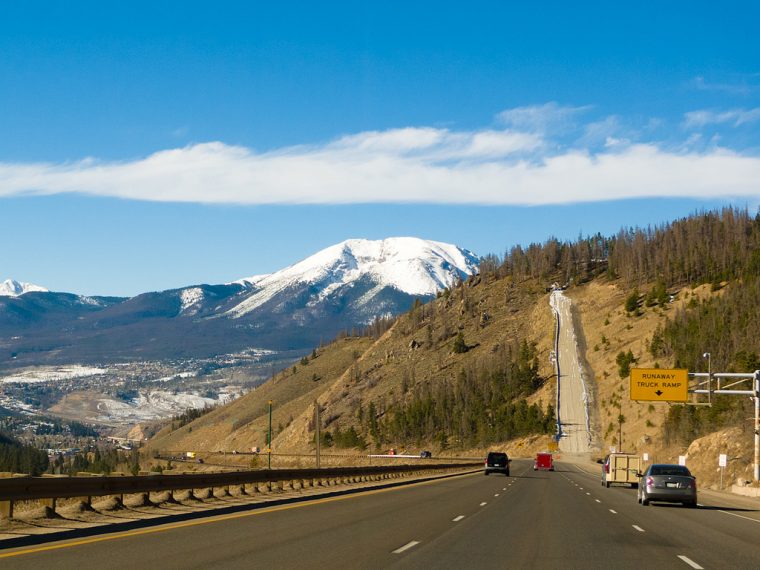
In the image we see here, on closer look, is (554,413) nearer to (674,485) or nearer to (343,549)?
(674,485)

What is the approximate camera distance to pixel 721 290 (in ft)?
593

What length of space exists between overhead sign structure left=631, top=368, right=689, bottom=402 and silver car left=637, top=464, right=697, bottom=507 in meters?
28.1

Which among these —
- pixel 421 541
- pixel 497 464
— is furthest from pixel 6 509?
pixel 497 464

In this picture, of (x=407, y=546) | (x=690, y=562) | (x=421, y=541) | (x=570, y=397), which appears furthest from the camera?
(x=570, y=397)

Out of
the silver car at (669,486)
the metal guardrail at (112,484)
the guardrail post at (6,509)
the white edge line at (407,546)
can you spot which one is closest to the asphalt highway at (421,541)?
the white edge line at (407,546)

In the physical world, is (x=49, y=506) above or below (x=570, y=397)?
below

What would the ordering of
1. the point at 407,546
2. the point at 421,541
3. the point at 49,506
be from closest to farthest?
the point at 407,546
the point at 421,541
the point at 49,506

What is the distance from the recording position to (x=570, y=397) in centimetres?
16875

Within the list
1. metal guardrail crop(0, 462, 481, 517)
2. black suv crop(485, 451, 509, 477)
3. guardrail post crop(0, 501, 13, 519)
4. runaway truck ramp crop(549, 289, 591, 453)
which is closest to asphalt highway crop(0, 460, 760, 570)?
metal guardrail crop(0, 462, 481, 517)

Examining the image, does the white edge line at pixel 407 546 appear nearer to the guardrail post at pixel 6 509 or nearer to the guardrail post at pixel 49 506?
the guardrail post at pixel 6 509

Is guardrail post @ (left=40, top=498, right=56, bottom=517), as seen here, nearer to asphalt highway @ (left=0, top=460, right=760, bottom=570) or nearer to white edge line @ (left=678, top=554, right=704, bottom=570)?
asphalt highway @ (left=0, top=460, right=760, bottom=570)

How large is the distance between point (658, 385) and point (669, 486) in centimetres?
2983

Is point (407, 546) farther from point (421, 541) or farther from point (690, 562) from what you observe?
point (690, 562)

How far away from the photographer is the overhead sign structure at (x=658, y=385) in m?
62.5
